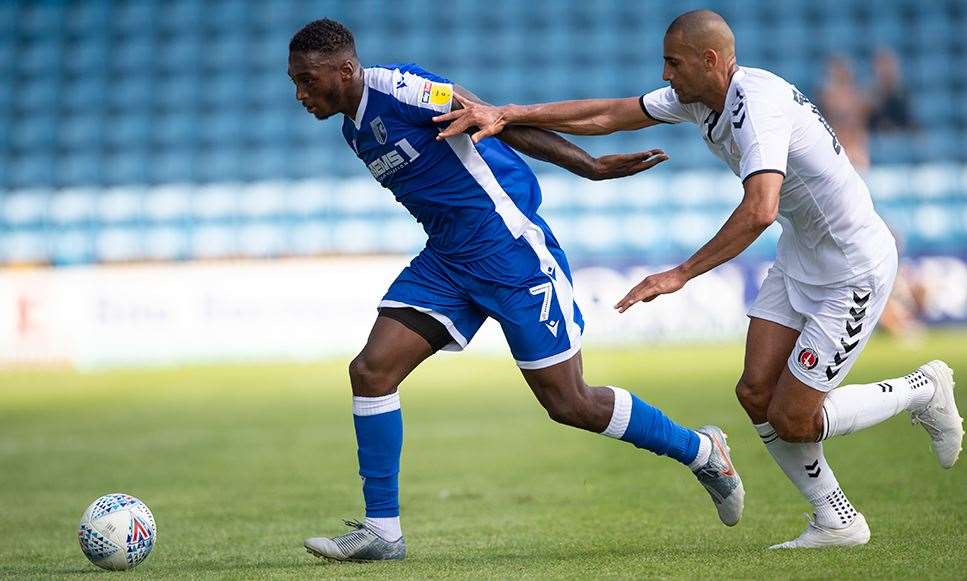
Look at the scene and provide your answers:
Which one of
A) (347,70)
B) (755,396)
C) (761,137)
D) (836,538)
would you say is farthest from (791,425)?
(347,70)

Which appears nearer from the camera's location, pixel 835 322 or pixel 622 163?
pixel 835 322

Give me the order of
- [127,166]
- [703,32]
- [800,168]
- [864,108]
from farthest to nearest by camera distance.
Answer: [127,166]
[864,108]
[800,168]
[703,32]

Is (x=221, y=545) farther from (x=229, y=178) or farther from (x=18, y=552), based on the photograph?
(x=229, y=178)

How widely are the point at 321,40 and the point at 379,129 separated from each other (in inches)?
16.0

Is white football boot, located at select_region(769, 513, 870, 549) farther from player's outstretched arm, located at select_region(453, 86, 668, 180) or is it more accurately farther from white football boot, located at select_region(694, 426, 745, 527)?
player's outstretched arm, located at select_region(453, 86, 668, 180)

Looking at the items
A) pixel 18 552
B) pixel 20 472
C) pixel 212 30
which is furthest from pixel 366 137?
pixel 212 30

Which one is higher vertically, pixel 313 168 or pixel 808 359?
pixel 808 359

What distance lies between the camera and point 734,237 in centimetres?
458

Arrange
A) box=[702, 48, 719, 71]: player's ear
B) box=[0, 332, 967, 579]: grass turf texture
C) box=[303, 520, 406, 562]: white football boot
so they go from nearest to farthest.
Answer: box=[702, 48, 719, 71]: player's ear, box=[0, 332, 967, 579]: grass turf texture, box=[303, 520, 406, 562]: white football boot

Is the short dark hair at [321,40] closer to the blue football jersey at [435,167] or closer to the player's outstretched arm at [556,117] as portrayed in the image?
the blue football jersey at [435,167]

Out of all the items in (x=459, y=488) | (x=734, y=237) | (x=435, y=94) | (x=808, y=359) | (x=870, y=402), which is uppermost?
(x=435, y=94)

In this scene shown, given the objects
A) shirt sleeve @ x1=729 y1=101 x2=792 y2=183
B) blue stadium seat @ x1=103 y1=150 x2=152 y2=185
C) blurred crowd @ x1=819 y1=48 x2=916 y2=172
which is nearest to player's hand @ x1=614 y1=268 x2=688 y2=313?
shirt sleeve @ x1=729 y1=101 x2=792 y2=183

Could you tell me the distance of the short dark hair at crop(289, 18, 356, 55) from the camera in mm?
5125

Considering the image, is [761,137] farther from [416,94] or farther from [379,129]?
→ [379,129]
